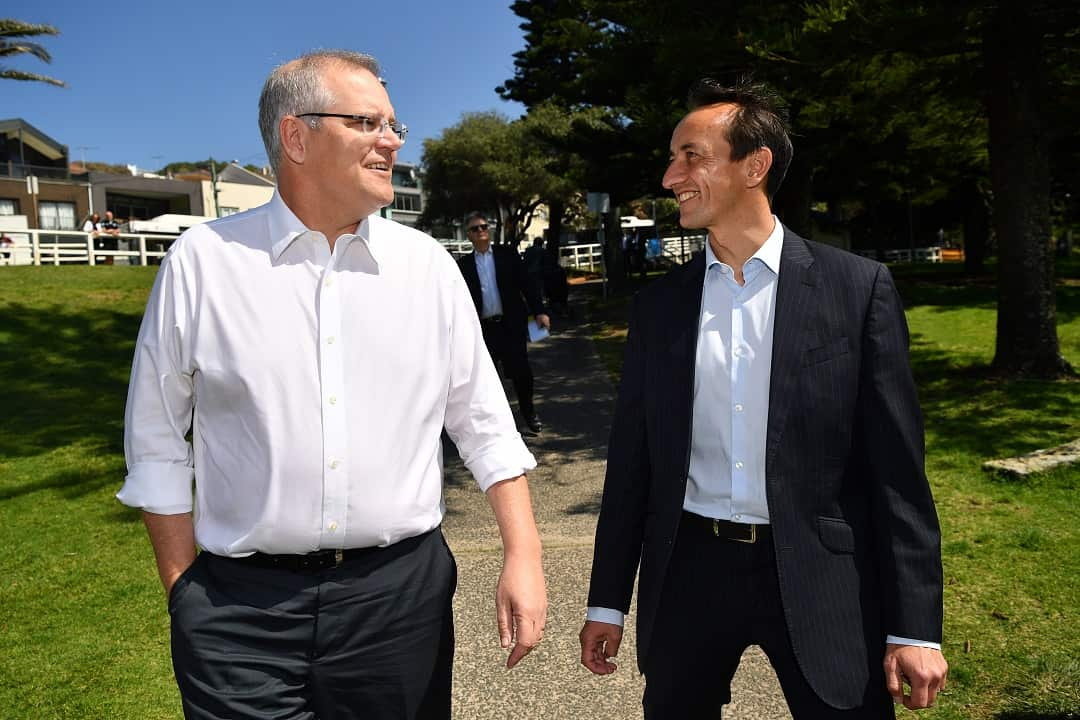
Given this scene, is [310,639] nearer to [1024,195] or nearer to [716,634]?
[716,634]

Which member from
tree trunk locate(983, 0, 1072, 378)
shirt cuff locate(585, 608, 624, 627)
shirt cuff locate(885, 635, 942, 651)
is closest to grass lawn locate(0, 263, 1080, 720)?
tree trunk locate(983, 0, 1072, 378)

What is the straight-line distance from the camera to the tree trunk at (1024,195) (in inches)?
392

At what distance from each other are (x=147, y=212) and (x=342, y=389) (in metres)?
70.3

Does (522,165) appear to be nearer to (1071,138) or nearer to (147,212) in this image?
(1071,138)

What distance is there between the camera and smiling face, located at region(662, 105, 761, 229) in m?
2.30

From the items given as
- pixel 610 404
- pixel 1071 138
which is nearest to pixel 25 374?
pixel 610 404

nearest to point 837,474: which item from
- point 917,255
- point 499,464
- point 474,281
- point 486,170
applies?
point 499,464

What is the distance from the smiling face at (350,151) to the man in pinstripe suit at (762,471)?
2.56 feet

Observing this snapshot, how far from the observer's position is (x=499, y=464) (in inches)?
84.1

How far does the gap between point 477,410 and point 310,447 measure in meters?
0.43

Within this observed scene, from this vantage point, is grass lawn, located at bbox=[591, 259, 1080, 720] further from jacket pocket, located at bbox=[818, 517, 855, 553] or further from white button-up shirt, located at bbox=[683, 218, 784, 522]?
white button-up shirt, located at bbox=[683, 218, 784, 522]

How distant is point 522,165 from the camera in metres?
43.2

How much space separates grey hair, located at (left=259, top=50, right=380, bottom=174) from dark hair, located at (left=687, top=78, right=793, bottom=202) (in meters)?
0.89

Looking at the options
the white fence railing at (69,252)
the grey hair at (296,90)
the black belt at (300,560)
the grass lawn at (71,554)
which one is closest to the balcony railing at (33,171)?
the white fence railing at (69,252)
